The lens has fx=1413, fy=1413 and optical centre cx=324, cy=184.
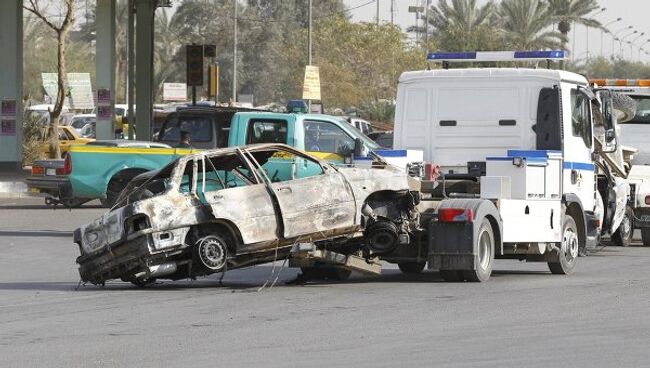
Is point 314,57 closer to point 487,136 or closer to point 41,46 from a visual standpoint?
point 41,46

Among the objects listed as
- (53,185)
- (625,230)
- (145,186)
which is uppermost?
(145,186)

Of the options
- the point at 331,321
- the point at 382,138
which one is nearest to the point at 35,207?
the point at 382,138

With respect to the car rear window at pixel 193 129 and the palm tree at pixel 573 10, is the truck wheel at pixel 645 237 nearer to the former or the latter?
the car rear window at pixel 193 129

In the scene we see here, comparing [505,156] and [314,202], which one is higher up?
[505,156]

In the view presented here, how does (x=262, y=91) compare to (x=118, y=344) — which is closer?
(x=118, y=344)

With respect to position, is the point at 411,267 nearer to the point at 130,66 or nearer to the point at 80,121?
the point at 130,66

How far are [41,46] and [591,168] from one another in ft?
280

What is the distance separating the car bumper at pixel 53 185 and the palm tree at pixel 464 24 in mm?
53783

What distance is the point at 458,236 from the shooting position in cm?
1535

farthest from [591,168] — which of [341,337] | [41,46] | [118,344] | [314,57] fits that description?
[41,46]

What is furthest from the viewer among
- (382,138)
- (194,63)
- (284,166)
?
(382,138)

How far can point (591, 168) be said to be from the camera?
18016 millimetres

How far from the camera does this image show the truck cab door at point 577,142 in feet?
56.1

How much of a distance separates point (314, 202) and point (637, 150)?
34.0 feet
